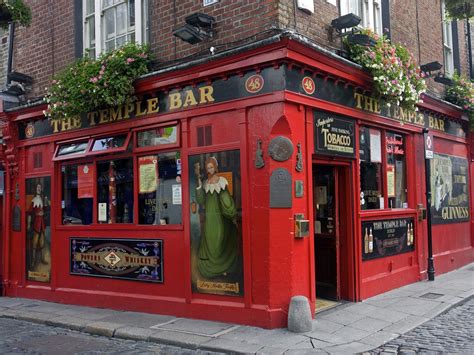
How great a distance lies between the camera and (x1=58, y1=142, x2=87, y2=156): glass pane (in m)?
9.65

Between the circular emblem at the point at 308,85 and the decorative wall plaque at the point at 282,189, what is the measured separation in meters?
1.32

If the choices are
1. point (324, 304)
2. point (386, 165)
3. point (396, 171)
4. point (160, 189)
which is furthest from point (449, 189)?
point (160, 189)

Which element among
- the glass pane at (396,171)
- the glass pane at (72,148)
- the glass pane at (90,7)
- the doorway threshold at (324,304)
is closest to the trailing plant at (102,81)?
the glass pane at (72,148)

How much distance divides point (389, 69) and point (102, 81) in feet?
16.0

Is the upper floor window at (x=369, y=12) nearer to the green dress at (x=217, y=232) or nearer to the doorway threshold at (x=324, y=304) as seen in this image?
the green dress at (x=217, y=232)

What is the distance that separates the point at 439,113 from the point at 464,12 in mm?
3030

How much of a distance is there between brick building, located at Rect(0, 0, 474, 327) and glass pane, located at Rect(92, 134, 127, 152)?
2.3 inches

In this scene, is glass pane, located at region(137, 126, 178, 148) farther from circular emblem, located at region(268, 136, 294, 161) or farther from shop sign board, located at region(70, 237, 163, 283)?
circular emblem, located at region(268, 136, 294, 161)

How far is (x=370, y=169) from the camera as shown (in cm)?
929

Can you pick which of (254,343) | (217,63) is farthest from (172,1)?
(254,343)

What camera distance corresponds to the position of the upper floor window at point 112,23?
30.0 feet

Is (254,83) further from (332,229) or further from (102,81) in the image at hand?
(332,229)

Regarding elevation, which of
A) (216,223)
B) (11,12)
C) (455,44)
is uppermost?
(455,44)

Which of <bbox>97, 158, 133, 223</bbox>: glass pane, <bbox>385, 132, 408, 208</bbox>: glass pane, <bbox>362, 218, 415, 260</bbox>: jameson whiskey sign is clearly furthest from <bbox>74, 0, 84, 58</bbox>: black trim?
<bbox>362, 218, 415, 260</bbox>: jameson whiskey sign
